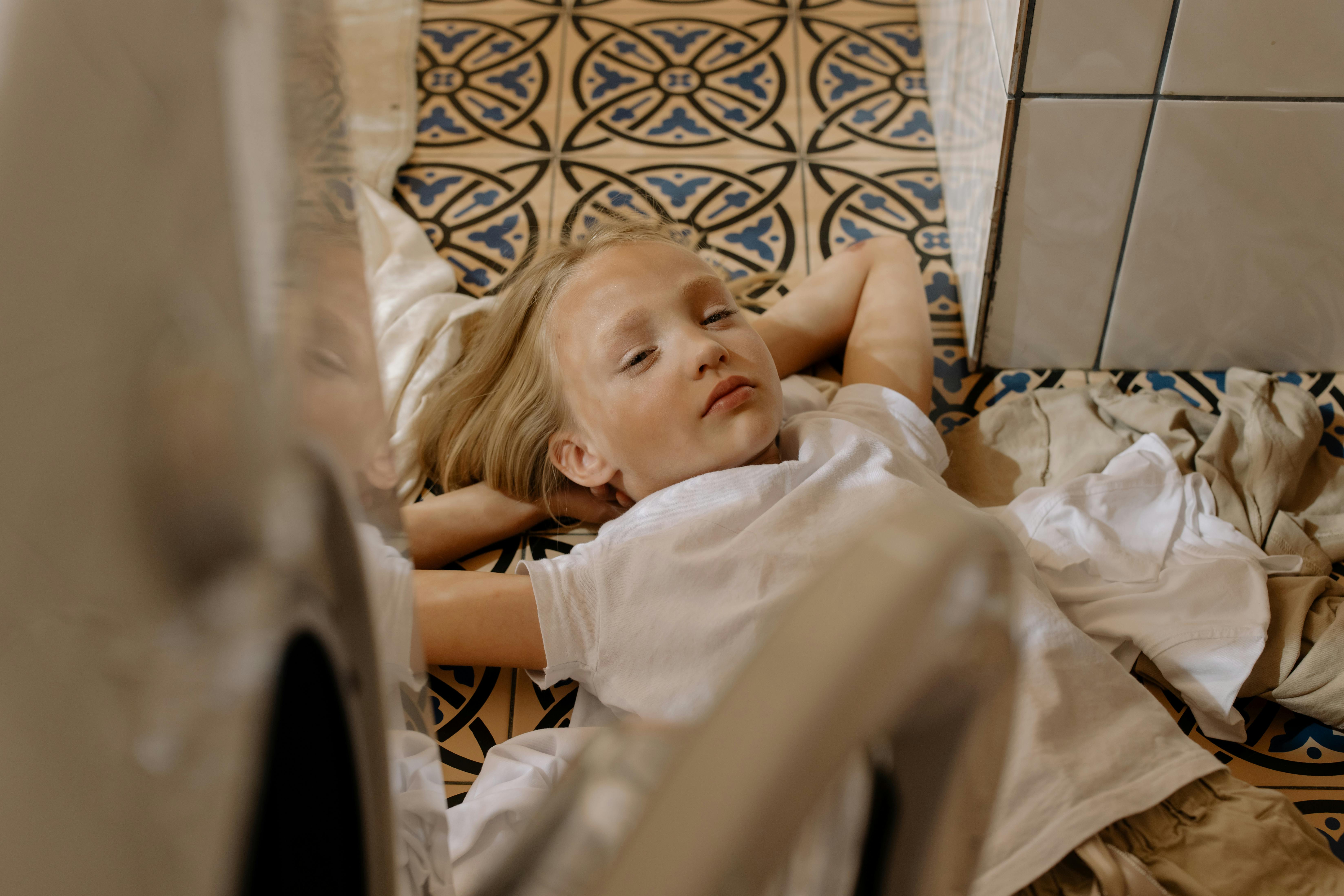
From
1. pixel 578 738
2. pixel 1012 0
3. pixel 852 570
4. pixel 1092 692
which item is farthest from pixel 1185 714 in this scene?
pixel 852 570

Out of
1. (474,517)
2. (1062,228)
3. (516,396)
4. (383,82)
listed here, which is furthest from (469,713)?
(383,82)

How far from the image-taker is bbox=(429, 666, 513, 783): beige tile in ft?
2.71

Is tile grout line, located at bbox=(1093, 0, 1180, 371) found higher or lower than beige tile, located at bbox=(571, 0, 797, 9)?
lower

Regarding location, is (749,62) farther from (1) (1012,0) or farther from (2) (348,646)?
(2) (348,646)

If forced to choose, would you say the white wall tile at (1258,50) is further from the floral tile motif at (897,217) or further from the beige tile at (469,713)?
the beige tile at (469,713)

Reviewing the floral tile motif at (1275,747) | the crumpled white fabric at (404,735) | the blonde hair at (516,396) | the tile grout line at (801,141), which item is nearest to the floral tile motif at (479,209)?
the blonde hair at (516,396)

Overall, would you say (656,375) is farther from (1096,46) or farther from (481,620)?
(1096,46)

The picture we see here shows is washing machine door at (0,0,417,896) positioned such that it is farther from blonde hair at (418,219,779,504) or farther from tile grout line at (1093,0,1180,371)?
tile grout line at (1093,0,1180,371)

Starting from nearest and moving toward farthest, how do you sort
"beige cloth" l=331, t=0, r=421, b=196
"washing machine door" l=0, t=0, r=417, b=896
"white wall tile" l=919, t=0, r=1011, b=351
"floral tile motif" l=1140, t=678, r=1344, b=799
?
"washing machine door" l=0, t=0, r=417, b=896, "floral tile motif" l=1140, t=678, r=1344, b=799, "white wall tile" l=919, t=0, r=1011, b=351, "beige cloth" l=331, t=0, r=421, b=196

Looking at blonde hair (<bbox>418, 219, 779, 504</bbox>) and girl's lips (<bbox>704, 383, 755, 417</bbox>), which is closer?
girl's lips (<bbox>704, 383, 755, 417</bbox>)

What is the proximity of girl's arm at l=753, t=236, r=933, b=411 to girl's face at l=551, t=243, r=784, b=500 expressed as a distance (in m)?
0.18

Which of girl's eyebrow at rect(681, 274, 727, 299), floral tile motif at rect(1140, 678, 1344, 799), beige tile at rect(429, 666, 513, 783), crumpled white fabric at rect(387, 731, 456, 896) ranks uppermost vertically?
crumpled white fabric at rect(387, 731, 456, 896)

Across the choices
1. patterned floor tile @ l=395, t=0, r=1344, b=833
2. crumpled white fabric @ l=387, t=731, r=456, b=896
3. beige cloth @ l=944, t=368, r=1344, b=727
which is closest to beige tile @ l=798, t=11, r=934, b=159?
patterned floor tile @ l=395, t=0, r=1344, b=833

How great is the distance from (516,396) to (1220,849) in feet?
2.12
